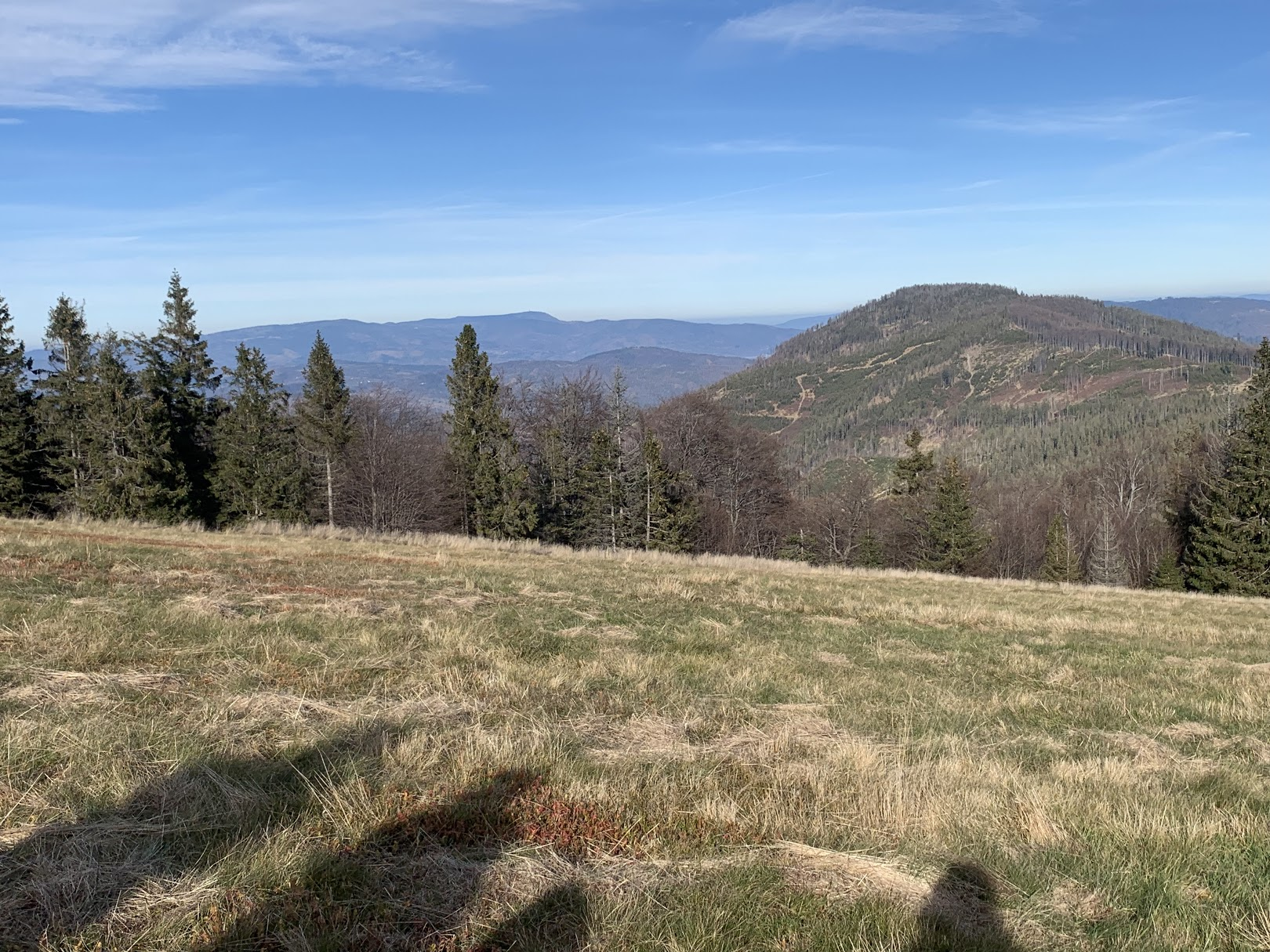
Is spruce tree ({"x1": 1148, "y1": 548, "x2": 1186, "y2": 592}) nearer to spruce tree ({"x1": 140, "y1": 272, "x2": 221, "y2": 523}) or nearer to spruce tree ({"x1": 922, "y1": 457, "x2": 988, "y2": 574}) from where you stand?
spruce tree ({"x1": 922, "y1": 457, "x2": 988, "y2": 574})

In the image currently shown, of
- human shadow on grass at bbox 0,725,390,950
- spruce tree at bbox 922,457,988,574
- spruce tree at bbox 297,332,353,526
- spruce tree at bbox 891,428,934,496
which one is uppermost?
spruce tree at bbox 297,332,353,526

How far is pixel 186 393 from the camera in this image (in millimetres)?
41844

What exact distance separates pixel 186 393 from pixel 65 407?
219 inches

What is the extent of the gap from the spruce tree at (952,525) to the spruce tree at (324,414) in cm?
3999

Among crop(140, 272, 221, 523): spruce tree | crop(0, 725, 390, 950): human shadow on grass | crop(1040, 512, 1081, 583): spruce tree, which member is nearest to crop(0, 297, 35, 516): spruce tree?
crop(140, 272, 221, 523): spruce tree

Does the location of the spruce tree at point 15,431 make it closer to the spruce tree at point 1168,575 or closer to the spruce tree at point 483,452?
the spruce tree at point 483,452

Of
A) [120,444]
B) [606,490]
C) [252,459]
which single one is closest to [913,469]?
[606,490]

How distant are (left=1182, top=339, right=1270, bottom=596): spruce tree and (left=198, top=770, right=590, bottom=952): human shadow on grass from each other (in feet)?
165

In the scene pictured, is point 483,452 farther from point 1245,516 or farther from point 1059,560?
point 1059,560

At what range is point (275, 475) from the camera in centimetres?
4181

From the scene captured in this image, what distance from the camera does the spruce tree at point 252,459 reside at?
136 feet

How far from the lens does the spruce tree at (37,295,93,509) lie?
3828 centimetres

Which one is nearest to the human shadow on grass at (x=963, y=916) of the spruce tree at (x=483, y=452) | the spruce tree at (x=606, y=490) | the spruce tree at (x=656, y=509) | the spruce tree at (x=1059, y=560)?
the spruce tree at (x=483, y=452)

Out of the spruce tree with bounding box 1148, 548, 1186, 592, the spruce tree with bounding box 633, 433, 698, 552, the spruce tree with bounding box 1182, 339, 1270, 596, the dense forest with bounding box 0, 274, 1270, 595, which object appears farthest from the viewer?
the spruce tree with bounding box 1148, 548, 1186, 592
